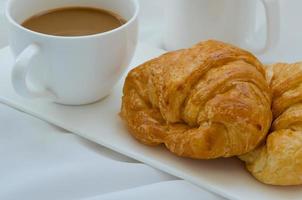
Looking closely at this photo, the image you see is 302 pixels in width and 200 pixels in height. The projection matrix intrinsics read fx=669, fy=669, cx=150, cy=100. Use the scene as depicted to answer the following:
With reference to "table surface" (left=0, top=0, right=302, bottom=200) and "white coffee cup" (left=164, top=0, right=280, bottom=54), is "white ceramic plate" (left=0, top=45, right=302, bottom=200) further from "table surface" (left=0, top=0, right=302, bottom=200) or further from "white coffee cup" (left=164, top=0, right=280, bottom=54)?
"white coffee cup" (left=164, top=0, right=280, bottom=54)

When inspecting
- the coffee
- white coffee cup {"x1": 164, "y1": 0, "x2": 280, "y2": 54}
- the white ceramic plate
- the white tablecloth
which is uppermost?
the coffee

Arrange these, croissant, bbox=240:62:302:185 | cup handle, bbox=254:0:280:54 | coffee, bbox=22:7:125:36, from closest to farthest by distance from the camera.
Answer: croissant, bbox=240:62:302:185, coffee, bbox=22:7:125:36, cup handle, bbox=254:0:280:54

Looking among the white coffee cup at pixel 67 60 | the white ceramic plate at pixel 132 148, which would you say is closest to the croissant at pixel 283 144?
the white ceramic plate at pixel 132 148

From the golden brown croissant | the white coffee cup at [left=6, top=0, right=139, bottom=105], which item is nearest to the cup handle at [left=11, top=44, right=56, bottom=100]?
the white coffee cup at [left=6, top=0, right=139, bottom=105]

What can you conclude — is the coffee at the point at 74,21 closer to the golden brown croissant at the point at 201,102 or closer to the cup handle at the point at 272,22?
the golden brown croissant at the point at 201,102

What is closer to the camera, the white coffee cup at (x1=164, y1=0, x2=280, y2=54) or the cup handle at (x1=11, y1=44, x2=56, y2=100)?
the cup handle at (x1=11, y1=44, x2=56, y2=100)
